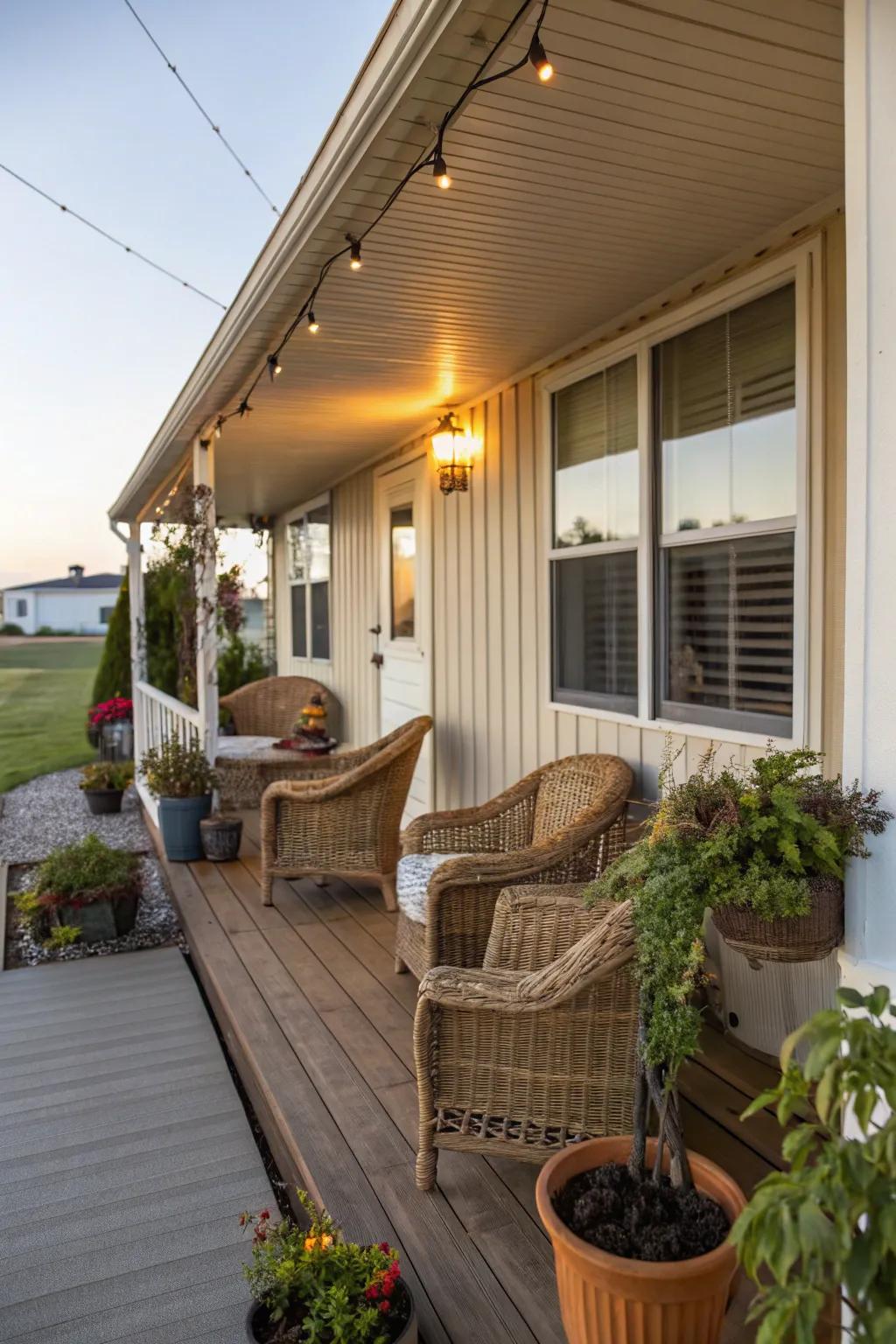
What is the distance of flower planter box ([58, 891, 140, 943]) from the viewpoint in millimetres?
4500

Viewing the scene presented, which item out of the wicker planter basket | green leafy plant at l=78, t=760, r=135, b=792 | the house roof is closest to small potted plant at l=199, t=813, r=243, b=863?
green leafy plant at l=78, t=760, r=135, b=792

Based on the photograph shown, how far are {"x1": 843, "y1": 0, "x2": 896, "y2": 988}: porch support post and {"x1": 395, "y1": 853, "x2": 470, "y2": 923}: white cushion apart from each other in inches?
69.3

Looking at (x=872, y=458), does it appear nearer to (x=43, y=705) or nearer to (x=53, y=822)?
(x=53, y=822)

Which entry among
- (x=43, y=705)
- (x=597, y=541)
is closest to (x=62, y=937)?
(x=597, y=541)

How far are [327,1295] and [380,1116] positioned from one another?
0.91 meters

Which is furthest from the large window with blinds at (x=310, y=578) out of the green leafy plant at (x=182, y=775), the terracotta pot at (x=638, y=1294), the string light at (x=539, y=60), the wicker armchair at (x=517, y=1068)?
the terracotta pot at (x=638, y=1294)

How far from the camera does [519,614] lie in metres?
4.43

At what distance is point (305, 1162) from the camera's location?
2334 mm

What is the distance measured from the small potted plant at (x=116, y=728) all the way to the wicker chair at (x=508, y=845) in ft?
21.2

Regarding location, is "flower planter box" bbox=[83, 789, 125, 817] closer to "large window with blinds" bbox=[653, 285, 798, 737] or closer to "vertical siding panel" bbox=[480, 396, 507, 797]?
"vertical siding panel" bbox=[480, 396, 507, 797]

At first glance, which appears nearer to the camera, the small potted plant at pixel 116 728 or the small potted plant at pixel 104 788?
the small potted plant at pixel 104 788

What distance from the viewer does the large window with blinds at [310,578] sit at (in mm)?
7934

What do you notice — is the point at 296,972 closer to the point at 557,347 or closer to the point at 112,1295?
the point at 112,1295

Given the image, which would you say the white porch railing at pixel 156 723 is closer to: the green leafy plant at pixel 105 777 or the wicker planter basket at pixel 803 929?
the green leafy plant at pixel 105 777
